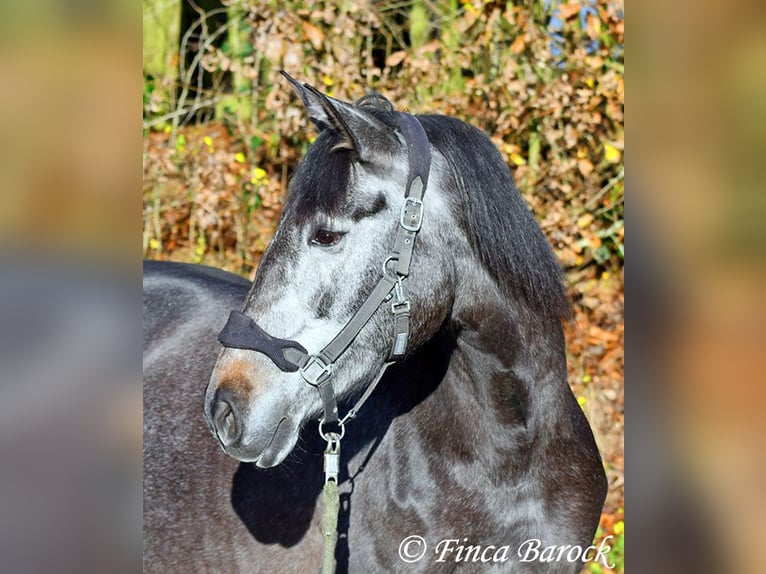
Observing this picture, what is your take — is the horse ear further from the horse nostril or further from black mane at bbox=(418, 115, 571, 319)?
the horse nostril

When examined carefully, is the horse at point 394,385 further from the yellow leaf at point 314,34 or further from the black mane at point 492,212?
the yellow leaf at point 314,34

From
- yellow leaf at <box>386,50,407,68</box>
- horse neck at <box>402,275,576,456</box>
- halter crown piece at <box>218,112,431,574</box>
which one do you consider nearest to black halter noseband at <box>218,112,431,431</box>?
halter crown piece at <box>218,112,431,574</box>

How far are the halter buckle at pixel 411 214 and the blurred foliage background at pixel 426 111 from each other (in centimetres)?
317

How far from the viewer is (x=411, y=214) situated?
212 centimetres

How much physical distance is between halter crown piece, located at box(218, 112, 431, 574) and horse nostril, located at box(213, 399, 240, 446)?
0.16 metres

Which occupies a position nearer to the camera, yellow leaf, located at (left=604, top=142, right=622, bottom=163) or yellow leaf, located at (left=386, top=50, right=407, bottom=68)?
yellow leaf, located at (left=604, top=142, right=622, bottom=163)

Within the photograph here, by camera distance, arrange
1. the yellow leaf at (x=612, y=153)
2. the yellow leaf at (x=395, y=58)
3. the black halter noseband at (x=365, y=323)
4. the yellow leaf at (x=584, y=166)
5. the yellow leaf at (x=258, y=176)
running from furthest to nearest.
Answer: the yellow leaf at (x=258, y=176) < the yellow leaf at (x=395, y=58) < the yellow leaf at (x=584, y=166) < the yellow leaf at (x=612, y=153) < the black halter noseband at (x=365, y=323)

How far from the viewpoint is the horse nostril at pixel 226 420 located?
2021mm

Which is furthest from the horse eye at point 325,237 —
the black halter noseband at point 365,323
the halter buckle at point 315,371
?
the halter buckle at point 315,371

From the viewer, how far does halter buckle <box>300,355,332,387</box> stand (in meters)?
2.04

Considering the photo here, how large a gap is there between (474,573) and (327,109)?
58.8 inches

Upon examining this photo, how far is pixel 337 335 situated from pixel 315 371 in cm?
11

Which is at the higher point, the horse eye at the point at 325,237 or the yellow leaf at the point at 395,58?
the horse eye at the point at 325,237

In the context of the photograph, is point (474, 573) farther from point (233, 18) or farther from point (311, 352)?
point (233, 18)
